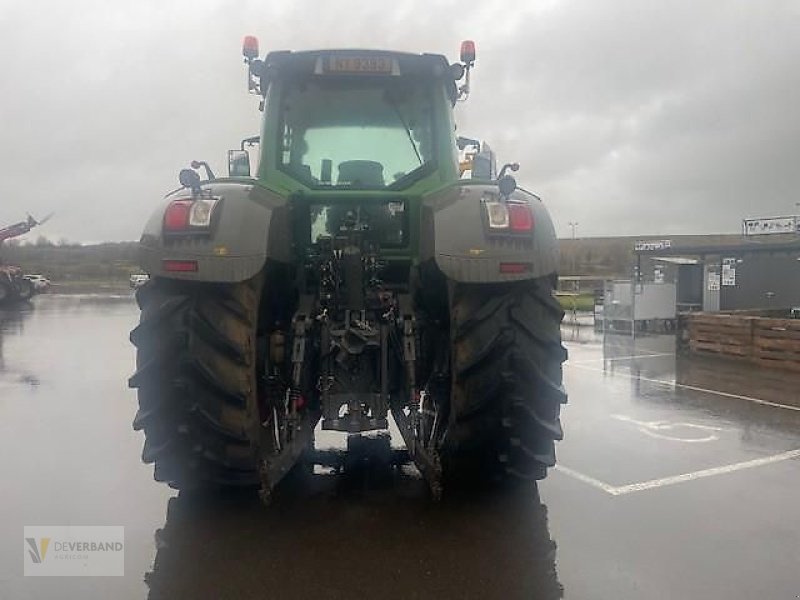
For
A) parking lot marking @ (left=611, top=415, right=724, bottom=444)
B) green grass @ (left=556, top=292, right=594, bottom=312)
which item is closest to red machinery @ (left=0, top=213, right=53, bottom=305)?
green grass @ (left=556, top=292, right=594, bottom=312)

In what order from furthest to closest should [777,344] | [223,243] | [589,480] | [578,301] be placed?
[578,301] → [777,344] → [589,480] → [223,243]

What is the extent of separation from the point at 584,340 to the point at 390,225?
472 inches

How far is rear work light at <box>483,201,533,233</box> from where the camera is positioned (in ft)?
12.1

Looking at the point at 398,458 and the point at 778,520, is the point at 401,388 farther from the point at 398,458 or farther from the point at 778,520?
the point at 778,520

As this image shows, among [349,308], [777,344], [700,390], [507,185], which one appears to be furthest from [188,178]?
[777,344]

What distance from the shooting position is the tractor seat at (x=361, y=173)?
4.84 metres

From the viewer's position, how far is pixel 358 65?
15.4 ft

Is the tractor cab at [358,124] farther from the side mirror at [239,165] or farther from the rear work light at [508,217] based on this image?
the rear work light at [508,217]

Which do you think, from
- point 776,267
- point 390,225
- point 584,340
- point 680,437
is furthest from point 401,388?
point 776,267

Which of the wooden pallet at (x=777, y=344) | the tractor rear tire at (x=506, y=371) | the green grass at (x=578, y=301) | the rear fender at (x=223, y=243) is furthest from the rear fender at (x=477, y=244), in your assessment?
the green grass at (x=578, y=301)

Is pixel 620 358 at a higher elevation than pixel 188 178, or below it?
below

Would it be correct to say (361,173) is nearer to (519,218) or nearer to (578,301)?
(519,218)

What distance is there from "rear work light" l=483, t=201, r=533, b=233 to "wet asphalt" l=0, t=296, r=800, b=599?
1820 millimetres

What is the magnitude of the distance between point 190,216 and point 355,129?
1760 millimetres
